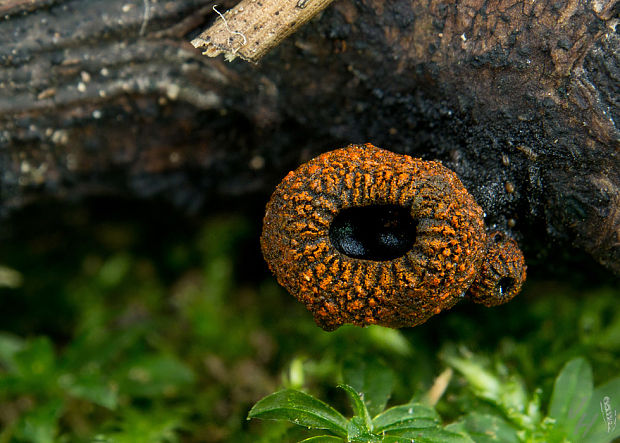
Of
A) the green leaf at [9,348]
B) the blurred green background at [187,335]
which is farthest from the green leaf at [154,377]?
the green leaf at [9,348]

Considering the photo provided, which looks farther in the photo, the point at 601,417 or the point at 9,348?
the point at 9,348

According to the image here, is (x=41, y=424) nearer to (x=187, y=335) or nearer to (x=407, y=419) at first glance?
(x=187, y=335)

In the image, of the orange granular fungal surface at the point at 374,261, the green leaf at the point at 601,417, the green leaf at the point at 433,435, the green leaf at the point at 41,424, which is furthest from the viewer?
the green leaf at the point at 41,424

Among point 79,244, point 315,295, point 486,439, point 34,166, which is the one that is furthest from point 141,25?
point 486,439

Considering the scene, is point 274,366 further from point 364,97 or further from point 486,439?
point 364,97

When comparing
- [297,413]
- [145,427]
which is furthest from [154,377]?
[297,413]

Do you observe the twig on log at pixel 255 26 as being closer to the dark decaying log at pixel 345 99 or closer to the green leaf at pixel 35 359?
the dark decaying log at pixel 345 99

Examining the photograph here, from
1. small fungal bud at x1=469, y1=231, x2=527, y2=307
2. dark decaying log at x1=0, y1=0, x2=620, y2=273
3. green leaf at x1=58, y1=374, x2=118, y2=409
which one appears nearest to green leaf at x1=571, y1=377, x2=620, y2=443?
dark decaying log at x1=0, y1=0, x2=620, y2=273
